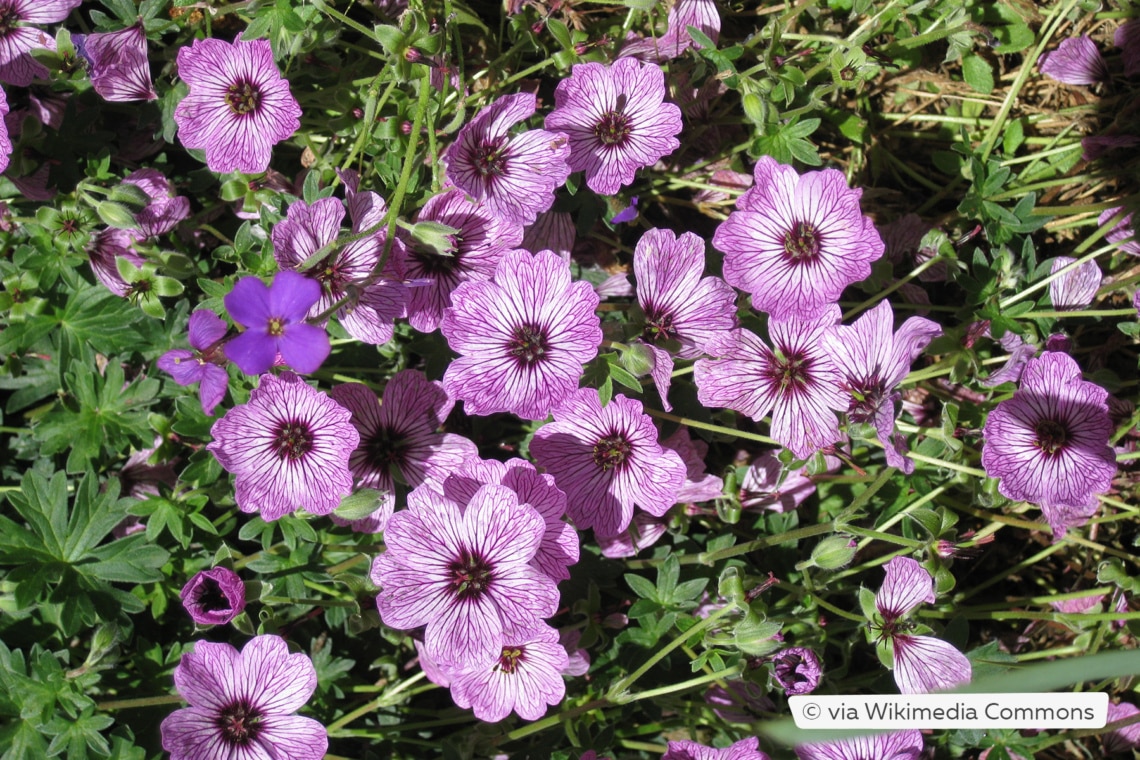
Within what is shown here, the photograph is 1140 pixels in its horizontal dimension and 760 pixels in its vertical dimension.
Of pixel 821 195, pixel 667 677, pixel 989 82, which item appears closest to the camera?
pixel 821 195

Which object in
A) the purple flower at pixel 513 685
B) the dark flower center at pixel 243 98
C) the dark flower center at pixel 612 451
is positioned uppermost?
the dark flower center at pixel 243 98

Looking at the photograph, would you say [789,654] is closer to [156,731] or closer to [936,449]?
[936,449]

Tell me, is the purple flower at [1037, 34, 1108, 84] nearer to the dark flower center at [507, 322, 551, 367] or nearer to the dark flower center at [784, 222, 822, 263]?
the dark flower center at [784, 222, 822, 263]

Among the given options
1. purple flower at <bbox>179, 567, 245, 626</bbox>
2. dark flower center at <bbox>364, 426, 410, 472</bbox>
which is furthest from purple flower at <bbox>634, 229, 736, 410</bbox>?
purple flower at <bbox>179, 567, 245, 626</bbox>

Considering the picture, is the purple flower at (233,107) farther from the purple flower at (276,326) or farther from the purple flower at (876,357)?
the purple flower at (876,357)

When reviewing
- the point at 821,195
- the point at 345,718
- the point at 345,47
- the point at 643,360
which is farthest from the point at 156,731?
the point at 821,195

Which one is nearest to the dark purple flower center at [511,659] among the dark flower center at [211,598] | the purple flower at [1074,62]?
the dark flower center at [211,598]

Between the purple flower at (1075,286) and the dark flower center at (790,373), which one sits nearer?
the dark flower center at (790,373)

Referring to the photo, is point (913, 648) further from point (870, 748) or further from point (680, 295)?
point (680, 295)
